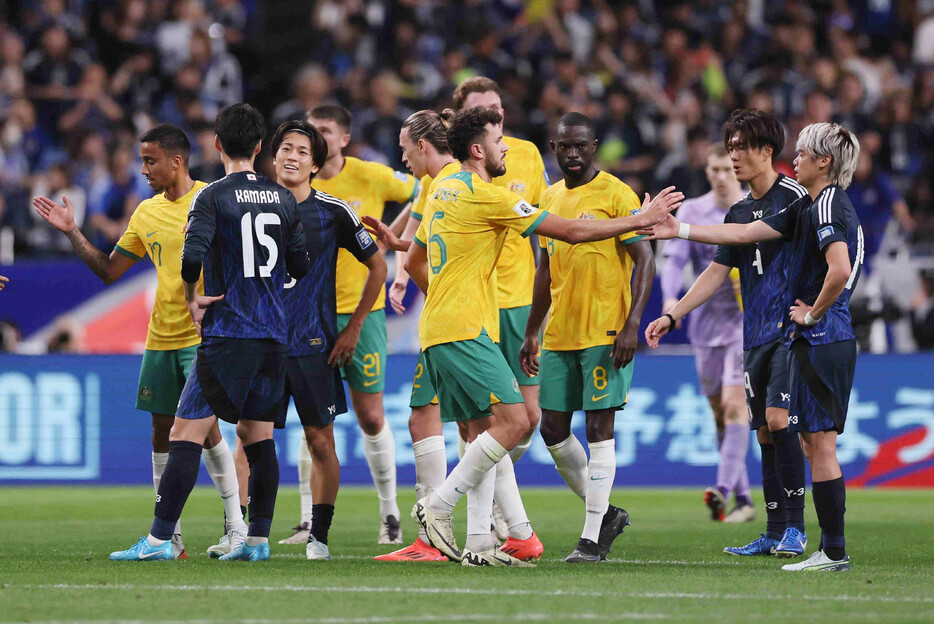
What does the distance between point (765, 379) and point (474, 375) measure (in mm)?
1979

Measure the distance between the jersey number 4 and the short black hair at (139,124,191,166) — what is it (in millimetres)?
993

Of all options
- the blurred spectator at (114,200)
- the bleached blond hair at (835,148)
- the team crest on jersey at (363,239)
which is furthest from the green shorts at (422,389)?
the blurred spectator at (114,200)

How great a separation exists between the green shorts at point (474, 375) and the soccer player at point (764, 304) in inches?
39.3

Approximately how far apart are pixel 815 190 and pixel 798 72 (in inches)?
506

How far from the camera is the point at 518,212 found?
23.9 feet

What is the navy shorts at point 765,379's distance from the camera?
8.02 metres

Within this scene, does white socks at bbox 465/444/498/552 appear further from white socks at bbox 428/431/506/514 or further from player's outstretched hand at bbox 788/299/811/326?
player's outstretched hand at bbox 788/299/811/326

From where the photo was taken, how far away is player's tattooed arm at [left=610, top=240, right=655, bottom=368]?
7.73 m

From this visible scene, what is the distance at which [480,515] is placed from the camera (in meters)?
7.45

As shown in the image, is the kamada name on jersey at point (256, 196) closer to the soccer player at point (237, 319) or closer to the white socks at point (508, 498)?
the soccer player at point (237, 319)

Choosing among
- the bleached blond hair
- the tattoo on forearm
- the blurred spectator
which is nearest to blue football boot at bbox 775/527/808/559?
the bleached blond hair

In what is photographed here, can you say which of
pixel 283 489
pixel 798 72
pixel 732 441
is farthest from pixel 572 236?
pixel 798 72

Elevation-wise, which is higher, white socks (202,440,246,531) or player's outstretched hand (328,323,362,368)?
player's outstretched hand (328,323,362,368)

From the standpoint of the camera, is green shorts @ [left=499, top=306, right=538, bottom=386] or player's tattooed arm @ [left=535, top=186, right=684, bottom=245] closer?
player's tattooed arm @ [left=535, top=186, right=684, bottom=245]
